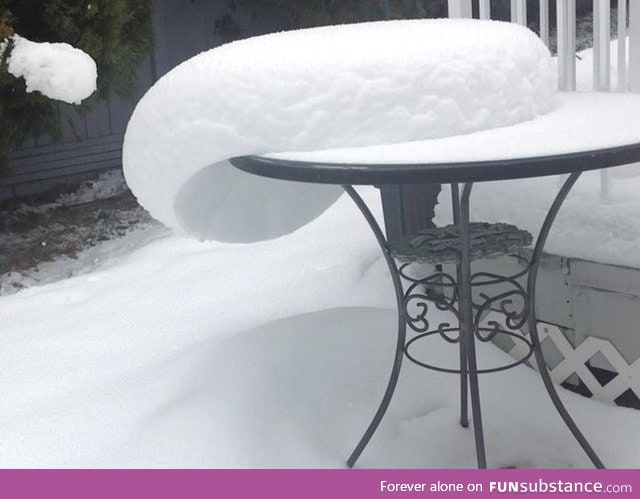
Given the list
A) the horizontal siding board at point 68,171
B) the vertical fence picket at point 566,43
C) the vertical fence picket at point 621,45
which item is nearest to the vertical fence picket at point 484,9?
the vertical fence picket at point 566,43

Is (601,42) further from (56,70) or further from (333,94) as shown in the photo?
(56,70)

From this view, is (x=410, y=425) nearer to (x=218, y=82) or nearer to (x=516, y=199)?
(x=516, y=199)

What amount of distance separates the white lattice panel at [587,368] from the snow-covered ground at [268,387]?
45 mm

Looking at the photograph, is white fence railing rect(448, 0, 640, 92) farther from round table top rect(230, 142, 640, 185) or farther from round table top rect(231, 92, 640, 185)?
round table top rect(230, 142, 640, 185)

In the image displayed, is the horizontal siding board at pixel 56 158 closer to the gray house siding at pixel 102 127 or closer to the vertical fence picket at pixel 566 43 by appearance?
the gray house siding at pixel 102 127

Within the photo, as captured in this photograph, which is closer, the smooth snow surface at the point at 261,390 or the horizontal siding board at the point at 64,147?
the smooth snow surface at the point at 261,390

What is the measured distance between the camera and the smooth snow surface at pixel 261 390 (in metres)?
2.04

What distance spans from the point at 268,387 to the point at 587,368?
2.80 feet

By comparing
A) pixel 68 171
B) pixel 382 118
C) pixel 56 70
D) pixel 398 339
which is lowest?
pixel 68 171

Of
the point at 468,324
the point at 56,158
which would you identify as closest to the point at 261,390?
the point at 468,324

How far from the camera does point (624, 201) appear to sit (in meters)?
2.20

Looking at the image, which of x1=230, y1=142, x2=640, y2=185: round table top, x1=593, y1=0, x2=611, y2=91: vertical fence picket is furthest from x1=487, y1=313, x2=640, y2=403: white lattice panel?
x1=230, y1=142, x2=640, y2=185: round table top

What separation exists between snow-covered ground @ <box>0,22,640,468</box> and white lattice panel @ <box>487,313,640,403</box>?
45 millimetres

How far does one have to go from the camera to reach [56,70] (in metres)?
3.41
